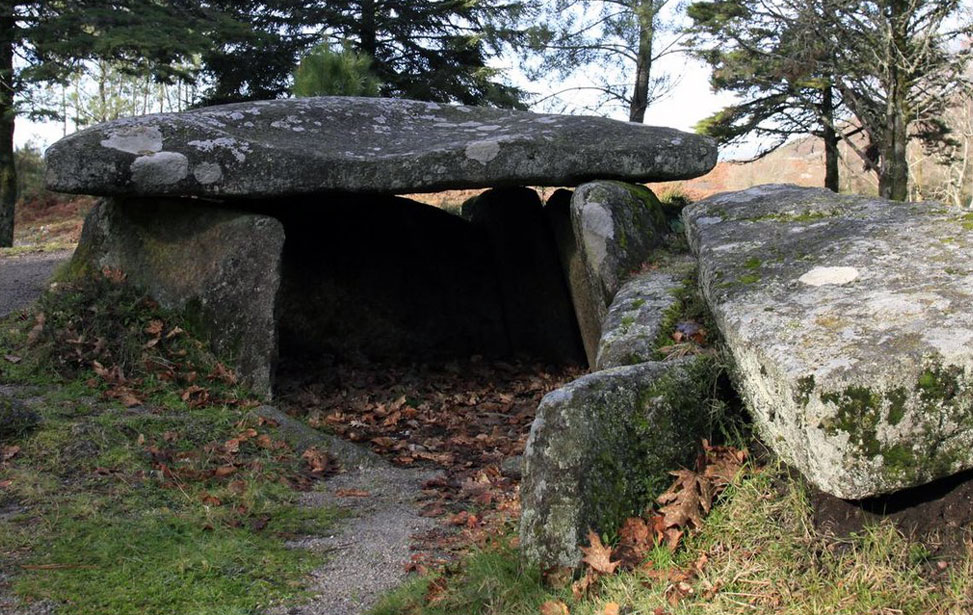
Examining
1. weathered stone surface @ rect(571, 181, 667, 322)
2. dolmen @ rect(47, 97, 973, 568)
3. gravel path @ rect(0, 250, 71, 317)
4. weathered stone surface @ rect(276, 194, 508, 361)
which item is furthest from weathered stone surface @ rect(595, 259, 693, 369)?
gravel path @ rect(0, 250, 71, 317)

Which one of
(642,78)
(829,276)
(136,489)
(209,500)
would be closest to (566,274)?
(209,500)

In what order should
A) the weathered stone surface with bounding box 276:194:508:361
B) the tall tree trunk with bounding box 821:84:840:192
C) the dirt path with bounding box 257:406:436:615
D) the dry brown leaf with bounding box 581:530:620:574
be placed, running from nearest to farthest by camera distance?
the dry brown leaf with bounding box 581:530:620:574 < the dirt path with bounding box 257:406:436:615 < the weathered stone surface with bounding box 276:194:508:361 < the tall tree trunk with bounding box 821:84:840:192

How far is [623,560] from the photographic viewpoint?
3.50 m

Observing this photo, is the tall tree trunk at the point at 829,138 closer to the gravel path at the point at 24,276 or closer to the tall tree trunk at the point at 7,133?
the gravel path at the point at 24,276

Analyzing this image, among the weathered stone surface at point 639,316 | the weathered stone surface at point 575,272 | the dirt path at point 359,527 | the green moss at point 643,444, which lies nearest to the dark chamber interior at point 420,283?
the weathered stone surface at point 575,272

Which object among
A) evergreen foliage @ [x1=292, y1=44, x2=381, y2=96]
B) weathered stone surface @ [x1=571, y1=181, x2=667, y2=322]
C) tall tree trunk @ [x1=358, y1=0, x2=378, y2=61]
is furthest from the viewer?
tall tree trunk @ [x1=358, y1=0, x2=378, y2=61]

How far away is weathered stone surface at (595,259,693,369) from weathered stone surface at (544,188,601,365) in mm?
765

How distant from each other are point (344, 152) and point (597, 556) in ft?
16.9

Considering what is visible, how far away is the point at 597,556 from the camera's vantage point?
3496 millimetres

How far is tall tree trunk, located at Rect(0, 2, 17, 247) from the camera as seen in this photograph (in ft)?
50.8

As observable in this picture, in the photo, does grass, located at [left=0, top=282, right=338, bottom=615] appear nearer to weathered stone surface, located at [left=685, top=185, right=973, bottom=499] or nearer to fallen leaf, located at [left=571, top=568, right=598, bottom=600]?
fallen leaf, located at [left=571, top=568, right=598, bottom=600]

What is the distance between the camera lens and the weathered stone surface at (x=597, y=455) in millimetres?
3596

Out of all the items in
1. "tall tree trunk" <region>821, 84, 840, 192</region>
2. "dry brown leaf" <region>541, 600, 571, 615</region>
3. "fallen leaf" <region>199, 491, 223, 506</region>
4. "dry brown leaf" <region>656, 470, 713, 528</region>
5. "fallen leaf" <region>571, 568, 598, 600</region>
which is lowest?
"fallen leaf" <region>199, 491, 223, 506</region>

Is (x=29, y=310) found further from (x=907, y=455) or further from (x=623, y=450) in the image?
(x=907, y=455)
